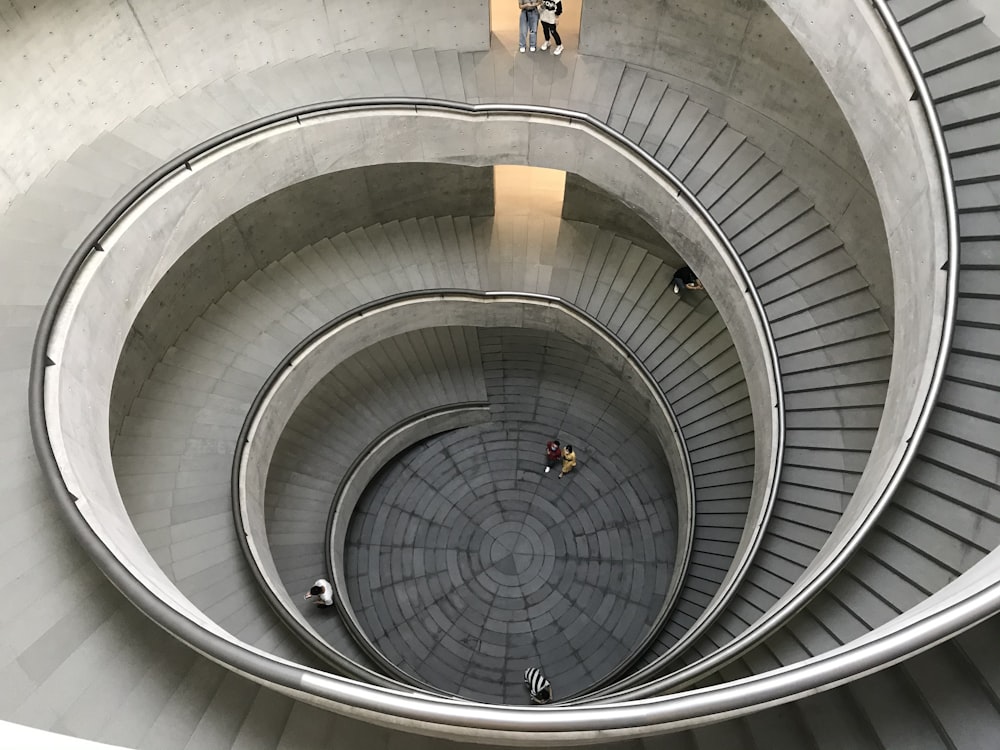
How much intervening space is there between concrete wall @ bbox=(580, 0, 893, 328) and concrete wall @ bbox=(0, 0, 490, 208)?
2949mm

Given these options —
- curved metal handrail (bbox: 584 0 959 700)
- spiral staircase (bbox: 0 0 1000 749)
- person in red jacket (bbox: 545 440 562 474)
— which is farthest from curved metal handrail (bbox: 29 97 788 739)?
person in red jacket (bbox: 545 440 562 474)

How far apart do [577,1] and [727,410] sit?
30.9 ft

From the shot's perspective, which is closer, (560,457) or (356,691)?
(356,691)

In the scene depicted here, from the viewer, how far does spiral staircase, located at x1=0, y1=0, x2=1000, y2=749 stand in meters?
5.32

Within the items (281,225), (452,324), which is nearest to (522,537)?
(452,324)

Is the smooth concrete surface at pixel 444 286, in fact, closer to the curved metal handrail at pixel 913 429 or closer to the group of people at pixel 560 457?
the group of people at pixel 560 457

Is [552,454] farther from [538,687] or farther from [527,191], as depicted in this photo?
[527,191]

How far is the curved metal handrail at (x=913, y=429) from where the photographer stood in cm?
587

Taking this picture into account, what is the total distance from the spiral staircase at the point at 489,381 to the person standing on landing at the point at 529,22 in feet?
1.45

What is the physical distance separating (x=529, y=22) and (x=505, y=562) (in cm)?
1124

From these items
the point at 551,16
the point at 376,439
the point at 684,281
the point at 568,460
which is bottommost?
the point at 376,439

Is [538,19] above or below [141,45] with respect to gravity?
above

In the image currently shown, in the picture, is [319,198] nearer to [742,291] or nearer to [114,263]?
[114,263]

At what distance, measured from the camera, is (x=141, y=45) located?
984 centimetres
